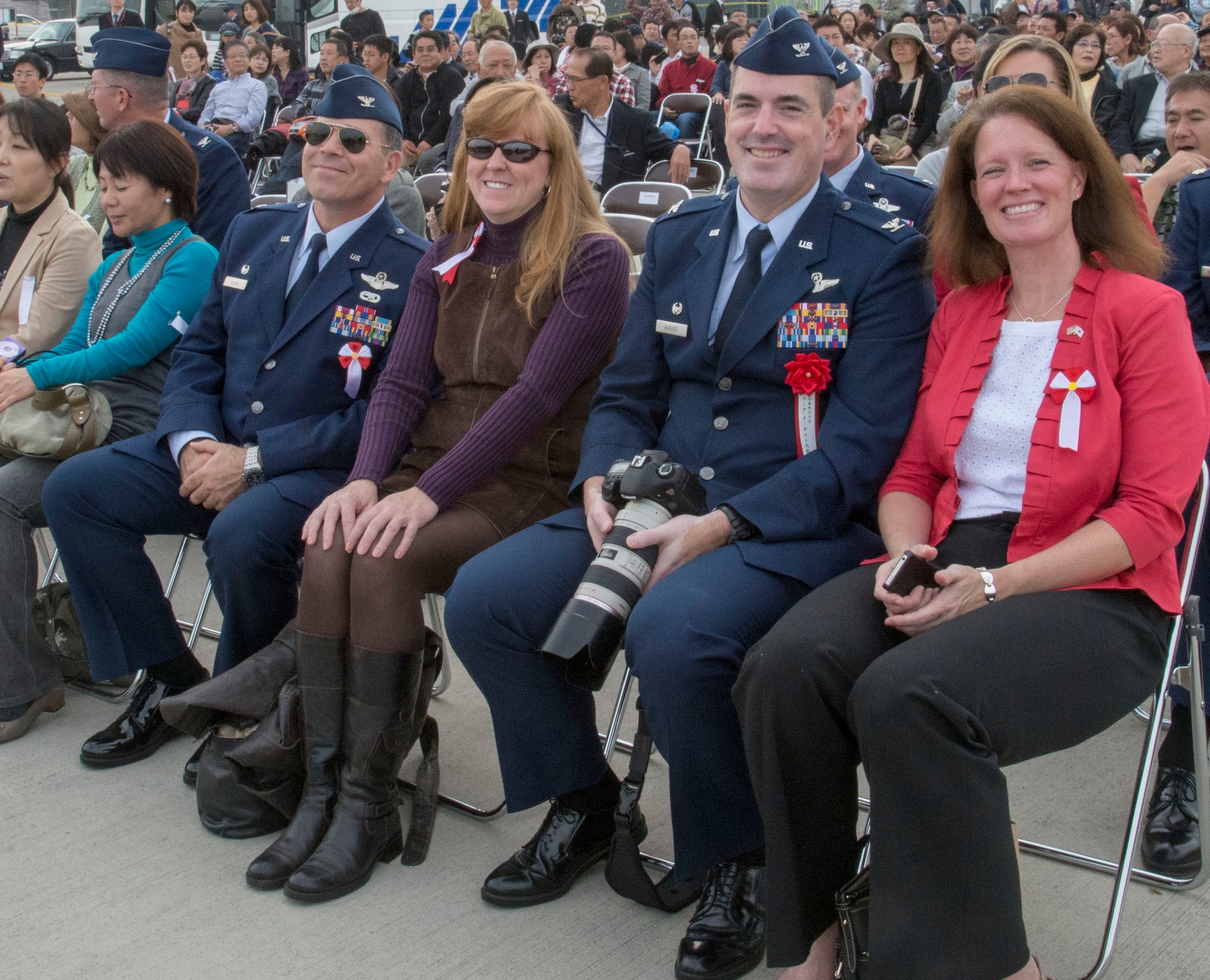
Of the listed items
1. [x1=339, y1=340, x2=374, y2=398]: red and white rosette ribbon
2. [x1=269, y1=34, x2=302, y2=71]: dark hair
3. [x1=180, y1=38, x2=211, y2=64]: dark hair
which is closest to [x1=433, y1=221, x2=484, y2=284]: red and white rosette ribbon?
[x1=339, y1=340, x2=374, y2=398]: red and white rosette ribbon

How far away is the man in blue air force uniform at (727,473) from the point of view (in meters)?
2.34

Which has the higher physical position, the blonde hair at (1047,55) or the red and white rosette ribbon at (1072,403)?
the blonde hair at (1047,55)

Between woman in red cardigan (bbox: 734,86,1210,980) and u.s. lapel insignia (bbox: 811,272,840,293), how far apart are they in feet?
0.77

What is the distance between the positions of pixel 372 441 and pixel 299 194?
2.22 meters

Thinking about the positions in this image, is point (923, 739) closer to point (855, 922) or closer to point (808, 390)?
point (855, 922)

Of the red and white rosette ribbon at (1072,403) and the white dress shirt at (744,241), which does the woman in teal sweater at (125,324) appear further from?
the red and white rosette ribbon at (1072,403)

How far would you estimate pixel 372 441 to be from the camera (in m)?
3.04

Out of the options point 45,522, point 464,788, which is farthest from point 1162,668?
point 45,522

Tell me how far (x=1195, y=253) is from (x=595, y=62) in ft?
16.1

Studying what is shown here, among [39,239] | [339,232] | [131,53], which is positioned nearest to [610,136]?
[131,53]

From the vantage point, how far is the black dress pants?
75.6 inches

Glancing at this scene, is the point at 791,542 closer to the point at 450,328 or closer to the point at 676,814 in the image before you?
the point at 676,814

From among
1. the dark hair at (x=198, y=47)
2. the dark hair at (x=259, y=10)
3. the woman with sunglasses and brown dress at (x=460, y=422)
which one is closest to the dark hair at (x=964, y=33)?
the woman with sunglasses and brown dress at (x=460, y=422)

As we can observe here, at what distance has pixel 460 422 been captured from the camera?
3.06 meters
